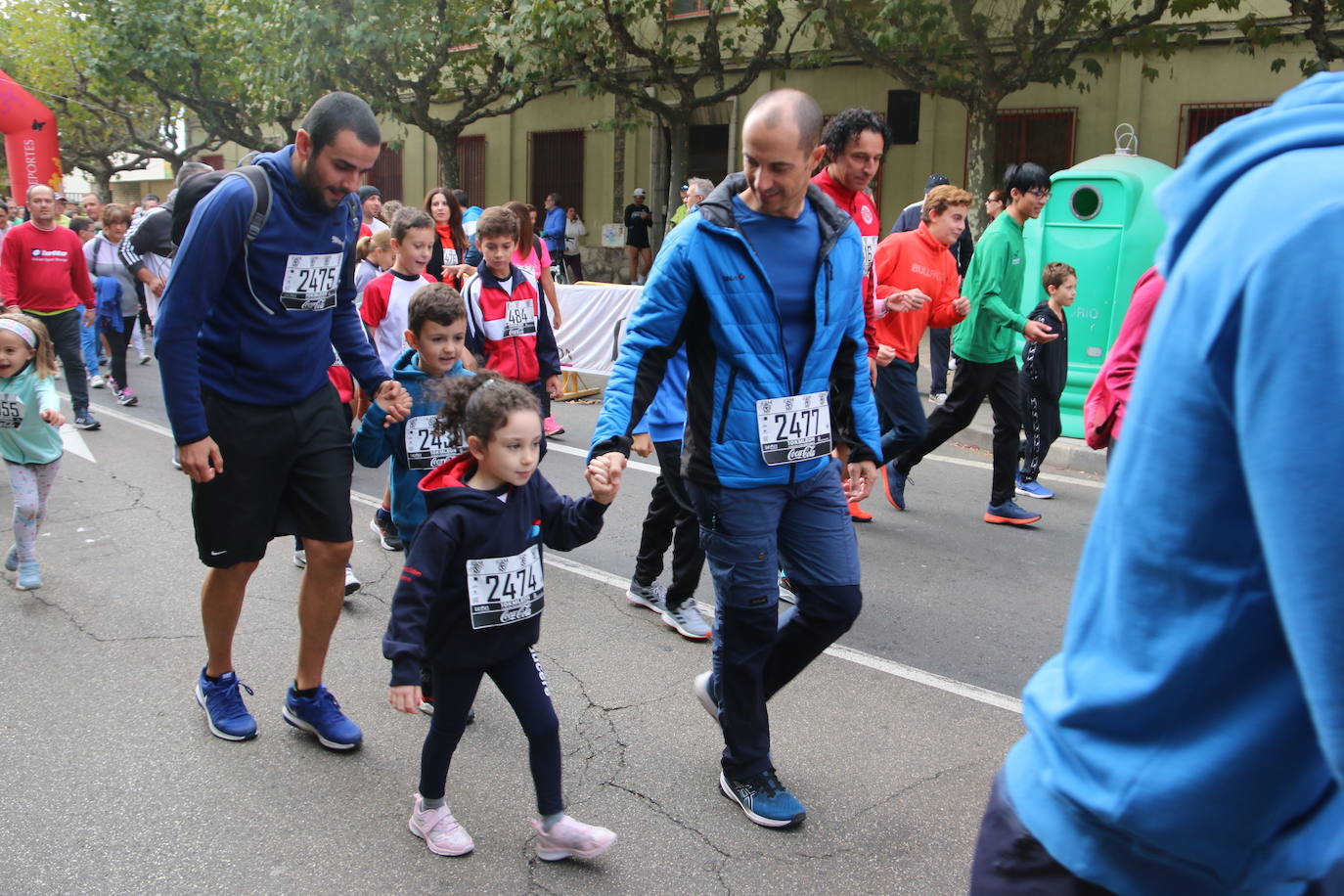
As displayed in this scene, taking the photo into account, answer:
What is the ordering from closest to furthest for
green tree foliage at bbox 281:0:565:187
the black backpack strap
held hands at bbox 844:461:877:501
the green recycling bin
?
the black backpack strap, held hands at bbox 844:461:877:501, the green recycling bin, green tree foliage at bbox 281:0:565:187

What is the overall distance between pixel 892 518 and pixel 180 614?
12.6 feet

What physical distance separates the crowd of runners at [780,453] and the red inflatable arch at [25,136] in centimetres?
1199

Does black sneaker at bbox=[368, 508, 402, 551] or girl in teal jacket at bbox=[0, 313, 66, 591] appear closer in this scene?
girl in teal jacket at bbox=[0, 313, 66, 591]

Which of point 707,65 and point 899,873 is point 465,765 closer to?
point 899,873

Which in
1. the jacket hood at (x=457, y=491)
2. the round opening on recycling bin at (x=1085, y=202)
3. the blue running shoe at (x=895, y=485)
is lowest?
the blue running shoe at (x=895, y=485)

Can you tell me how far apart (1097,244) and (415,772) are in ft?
25.1

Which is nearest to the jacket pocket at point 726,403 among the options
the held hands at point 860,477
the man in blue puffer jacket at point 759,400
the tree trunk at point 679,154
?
the man in blue puffer jacket at point 759,400

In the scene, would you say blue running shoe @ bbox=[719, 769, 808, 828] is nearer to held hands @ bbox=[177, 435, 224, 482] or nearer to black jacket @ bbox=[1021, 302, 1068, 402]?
held hands @ bbox=[177, 435, 224, 482]

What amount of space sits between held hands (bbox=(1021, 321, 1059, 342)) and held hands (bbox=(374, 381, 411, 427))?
3977mm

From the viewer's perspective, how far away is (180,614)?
5.11m

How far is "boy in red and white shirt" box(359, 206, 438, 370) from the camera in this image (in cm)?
593

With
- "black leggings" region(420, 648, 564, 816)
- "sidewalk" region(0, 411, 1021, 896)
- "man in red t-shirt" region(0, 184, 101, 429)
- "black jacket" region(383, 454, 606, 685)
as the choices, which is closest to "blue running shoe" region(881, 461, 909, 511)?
"sidewalk" region(0, 411, 1021, 896)

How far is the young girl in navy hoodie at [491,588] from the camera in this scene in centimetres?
304

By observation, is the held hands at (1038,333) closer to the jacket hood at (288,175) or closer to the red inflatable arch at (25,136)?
the jacket hood at (288,175)
